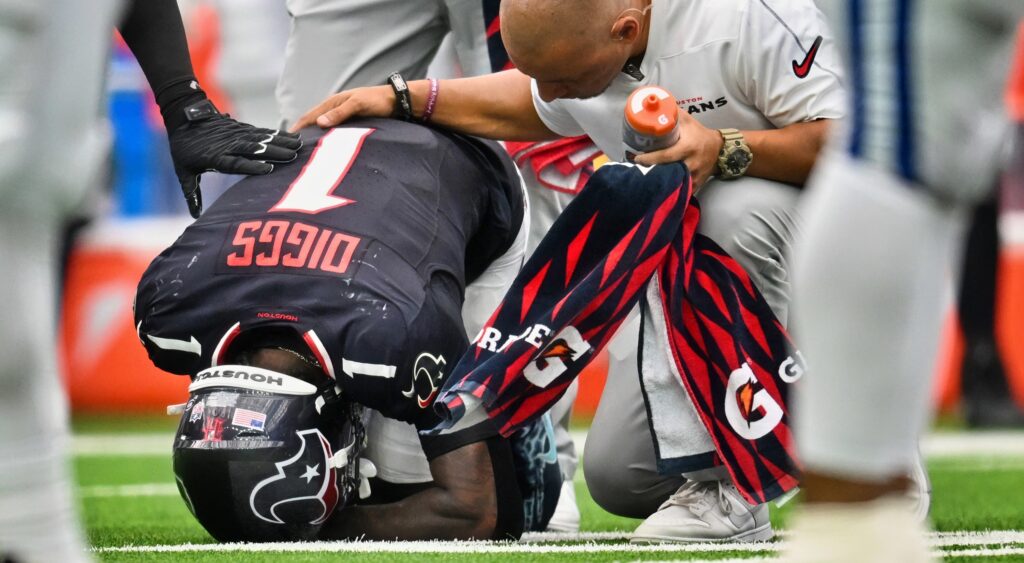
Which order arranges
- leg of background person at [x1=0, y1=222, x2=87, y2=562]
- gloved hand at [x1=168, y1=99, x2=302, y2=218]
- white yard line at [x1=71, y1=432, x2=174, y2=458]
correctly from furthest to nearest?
1. white yard line at [x1=71, y1=432, x2=174, y2=458]
2. gloved hand at [x1=168, y1=99, x2=302, y2=218]
3. leg of background person at [x1=0, y1=222, x2=87, y2=562]

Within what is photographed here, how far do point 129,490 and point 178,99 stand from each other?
144 centimetres

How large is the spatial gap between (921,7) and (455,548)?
1383 millimetres

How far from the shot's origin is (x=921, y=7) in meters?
1.42

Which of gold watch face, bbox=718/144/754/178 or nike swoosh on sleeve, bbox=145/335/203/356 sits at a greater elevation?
gold watch face, bbox=718/144/754/178

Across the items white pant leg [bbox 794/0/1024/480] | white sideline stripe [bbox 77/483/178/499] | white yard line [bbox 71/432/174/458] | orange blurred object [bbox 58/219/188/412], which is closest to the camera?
white pant leg [bbox 794/0/1024/480]

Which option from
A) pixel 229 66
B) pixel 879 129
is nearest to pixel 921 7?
pixel 879 129

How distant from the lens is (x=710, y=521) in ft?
9.07

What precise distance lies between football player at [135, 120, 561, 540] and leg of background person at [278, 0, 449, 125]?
78 centimetres

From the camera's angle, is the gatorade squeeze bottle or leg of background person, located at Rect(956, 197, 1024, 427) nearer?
the gatorade squeeze bottle

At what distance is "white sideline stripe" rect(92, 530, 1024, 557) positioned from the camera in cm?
245

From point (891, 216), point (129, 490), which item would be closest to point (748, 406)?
point (891, 216)

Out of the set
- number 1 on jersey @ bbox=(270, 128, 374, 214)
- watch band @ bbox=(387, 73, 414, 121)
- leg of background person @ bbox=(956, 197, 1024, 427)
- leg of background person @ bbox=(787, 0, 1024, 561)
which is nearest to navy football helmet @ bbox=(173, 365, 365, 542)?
number 1 on jersey @ bbox=(270, 128, 374, 214)

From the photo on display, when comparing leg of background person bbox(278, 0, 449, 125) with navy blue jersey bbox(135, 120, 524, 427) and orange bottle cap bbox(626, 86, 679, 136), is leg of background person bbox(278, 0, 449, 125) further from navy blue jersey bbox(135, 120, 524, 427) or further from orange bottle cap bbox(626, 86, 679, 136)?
orange bottle cap bbox(626, 86, 679, 136)

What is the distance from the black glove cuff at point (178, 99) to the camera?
314cm
